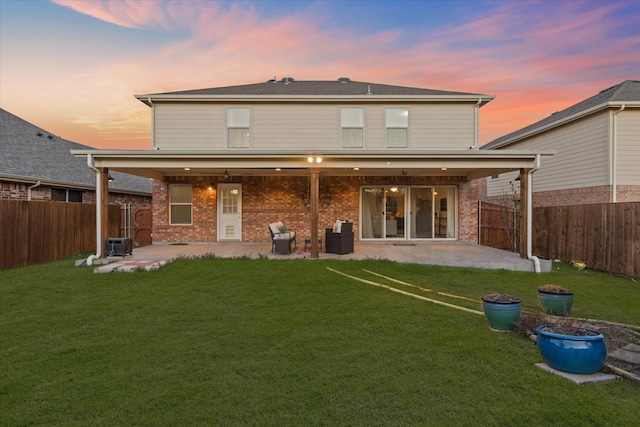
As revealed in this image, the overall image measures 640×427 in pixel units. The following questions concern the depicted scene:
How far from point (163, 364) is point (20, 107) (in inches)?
822

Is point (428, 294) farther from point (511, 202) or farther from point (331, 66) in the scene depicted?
point (331, 66)

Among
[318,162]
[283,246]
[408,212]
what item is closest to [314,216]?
[283,246]

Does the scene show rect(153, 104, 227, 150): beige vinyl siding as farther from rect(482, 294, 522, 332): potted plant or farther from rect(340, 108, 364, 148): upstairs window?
rect(482, 294, 522, 332): potted plant

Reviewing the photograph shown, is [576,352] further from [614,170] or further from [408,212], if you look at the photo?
[614,170]

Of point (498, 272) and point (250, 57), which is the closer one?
point (498, 272)

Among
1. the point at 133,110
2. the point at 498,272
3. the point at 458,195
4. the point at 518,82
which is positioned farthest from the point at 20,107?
the point at 518,82

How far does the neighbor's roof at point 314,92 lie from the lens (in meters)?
12.7

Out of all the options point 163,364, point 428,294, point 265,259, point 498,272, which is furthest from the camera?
point 265,259

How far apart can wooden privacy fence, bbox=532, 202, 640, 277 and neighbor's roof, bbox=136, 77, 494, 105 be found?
5110mm

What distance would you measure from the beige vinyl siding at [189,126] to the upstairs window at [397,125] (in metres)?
6.28

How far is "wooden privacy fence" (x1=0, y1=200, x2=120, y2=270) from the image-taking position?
29.5 ft

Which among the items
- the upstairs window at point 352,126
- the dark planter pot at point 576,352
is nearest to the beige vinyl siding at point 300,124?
the upstairs window at point 352,126

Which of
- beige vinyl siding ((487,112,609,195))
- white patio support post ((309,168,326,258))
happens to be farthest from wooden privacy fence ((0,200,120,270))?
beige vinyl siding ((487,112,609,195))

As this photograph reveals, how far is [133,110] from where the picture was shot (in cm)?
1620
